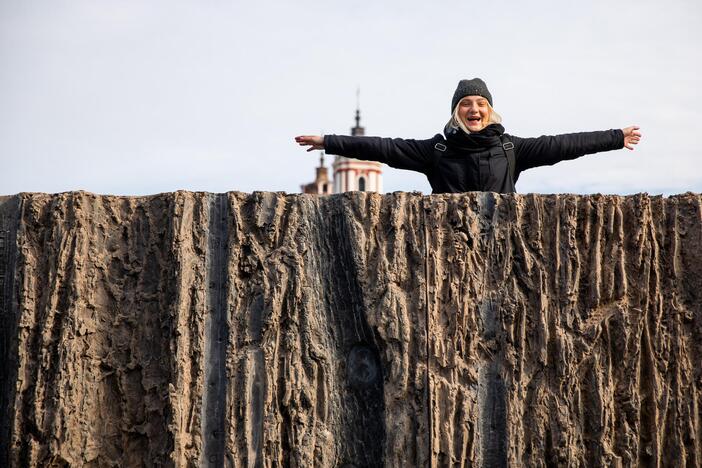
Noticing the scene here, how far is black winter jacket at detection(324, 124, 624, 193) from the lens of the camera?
5453mm

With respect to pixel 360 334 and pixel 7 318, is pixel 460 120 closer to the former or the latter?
pixel 360 334

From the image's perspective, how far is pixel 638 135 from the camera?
18.2 feet

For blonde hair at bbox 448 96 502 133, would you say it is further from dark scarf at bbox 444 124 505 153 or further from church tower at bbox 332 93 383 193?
church tower at bbox 332 93 383 193

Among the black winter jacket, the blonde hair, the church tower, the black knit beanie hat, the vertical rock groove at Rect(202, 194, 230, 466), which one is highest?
the church tower

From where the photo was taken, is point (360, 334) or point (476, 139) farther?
point (476, 139)

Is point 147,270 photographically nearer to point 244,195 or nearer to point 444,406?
point 244,195

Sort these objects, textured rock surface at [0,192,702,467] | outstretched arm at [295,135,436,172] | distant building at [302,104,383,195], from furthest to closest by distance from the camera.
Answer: distant building at [302,104,383,195], outstretched arm at [295,135,436,172], textured rock surface at [0,192,702,467]

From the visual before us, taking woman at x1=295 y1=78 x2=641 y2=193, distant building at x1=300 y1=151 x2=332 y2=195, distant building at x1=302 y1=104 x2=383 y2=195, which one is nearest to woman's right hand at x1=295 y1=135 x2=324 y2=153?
woman at x1=295 y1=78 x2=641 y2=193

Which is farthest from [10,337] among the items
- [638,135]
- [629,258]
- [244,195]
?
[638,135]

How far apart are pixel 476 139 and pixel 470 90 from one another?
363 millimetres

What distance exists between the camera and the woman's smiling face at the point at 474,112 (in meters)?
5.58

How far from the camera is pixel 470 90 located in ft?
18.3

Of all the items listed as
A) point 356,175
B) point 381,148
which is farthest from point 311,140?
point 356,175

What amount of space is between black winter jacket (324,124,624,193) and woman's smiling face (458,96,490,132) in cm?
15
